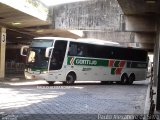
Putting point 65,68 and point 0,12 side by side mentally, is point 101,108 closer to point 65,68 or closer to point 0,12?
point 65,68

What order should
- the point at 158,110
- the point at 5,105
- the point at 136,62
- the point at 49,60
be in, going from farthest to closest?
the point at 136,62 → the point at 49,60 → the point at 5,105 → the point at 158,110

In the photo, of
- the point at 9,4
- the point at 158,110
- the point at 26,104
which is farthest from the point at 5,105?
the point at 9,4

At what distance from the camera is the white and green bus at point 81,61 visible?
21.9 meters

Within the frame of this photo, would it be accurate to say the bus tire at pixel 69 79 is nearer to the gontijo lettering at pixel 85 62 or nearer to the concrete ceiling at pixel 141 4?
the gontijo lettering at pixel 85 62

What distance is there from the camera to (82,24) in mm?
27734

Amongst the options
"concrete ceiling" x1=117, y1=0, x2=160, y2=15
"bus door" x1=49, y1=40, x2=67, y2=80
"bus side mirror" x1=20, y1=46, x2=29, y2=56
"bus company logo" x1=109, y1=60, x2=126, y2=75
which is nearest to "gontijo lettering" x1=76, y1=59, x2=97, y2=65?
"bus door" x1=49, y1=40, x2=67, y2=80

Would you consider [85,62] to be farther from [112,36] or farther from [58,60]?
[112,36]

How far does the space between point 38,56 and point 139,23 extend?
739 centimetres

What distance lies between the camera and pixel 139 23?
24.8m

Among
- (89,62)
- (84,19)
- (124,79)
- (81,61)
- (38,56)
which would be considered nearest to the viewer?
(38,56)

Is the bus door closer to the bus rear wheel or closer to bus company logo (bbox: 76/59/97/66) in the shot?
bus company logo (bbox: 76/59/97/66)

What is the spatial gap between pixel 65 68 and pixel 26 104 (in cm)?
1028

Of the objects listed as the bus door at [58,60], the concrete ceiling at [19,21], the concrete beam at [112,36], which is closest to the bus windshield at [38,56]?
the bus door at [58,60]

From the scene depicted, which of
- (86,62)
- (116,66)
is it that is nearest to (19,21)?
(86,62)
